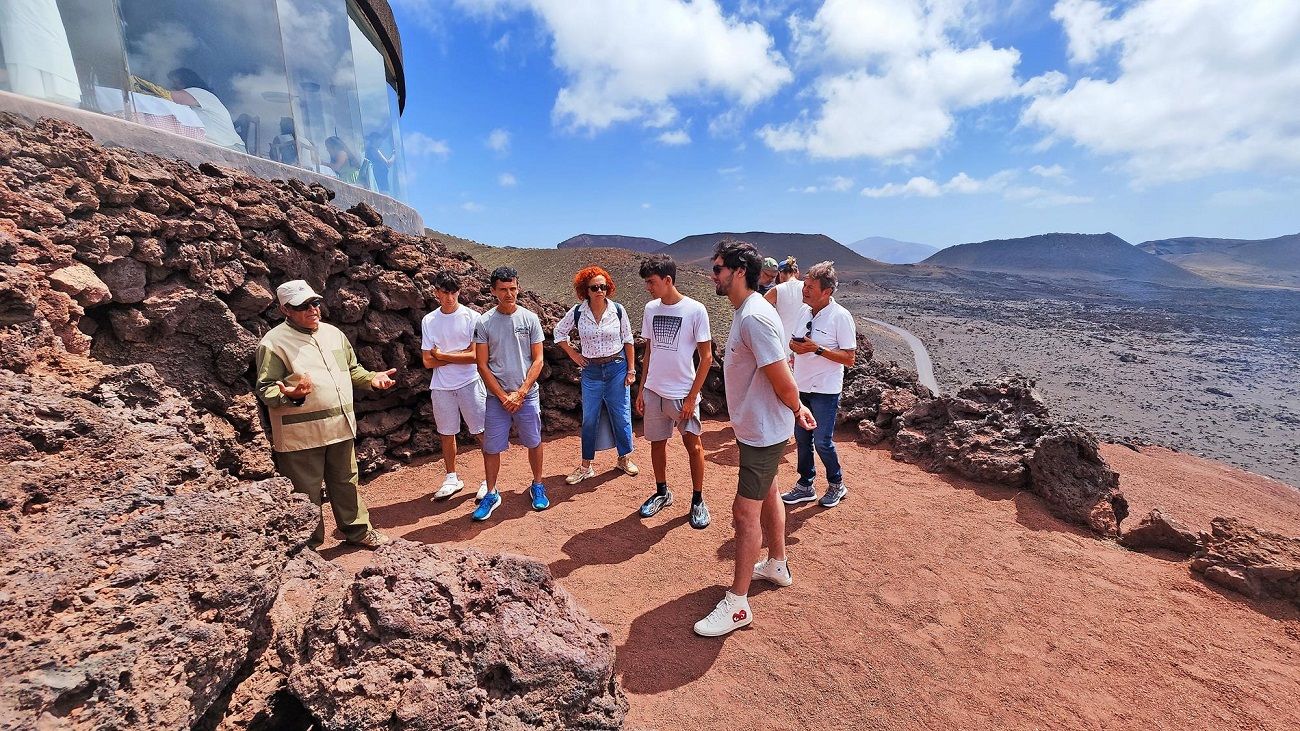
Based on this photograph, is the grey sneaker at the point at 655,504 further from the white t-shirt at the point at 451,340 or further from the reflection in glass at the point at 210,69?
the reflection in glass at the point at 210,69

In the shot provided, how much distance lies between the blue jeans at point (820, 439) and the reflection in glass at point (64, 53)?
7282 millimetres

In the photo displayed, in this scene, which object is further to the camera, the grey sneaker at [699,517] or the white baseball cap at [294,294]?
the grey sneaker at [699,517]

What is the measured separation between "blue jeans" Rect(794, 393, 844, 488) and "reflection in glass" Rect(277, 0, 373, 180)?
7.97 m

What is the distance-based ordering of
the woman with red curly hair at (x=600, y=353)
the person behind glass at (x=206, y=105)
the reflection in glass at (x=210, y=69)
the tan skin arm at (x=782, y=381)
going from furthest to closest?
the person behind glass at (x=206, y=105) < the reflection in glass at (x=210, y=69) < the woman with red curly hair at (x=600, y=353) < the tan skin arm at (x=782, y=381)

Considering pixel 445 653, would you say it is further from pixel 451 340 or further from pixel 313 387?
pixel 451 340

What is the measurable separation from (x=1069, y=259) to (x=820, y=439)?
237ft

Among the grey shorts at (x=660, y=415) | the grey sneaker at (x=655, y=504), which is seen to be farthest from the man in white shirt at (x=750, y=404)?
the grey sneaker at (x=655, y=504)

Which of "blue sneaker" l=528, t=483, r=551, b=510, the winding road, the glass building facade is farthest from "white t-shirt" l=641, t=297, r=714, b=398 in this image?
the glass building facade

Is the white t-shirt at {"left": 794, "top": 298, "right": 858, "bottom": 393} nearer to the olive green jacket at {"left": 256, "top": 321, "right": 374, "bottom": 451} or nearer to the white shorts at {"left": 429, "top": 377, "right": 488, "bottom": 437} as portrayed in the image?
the white shorts at {"left": 429, "top": 377, "right": 488, "bottom": 437}

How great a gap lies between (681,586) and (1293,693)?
300cm

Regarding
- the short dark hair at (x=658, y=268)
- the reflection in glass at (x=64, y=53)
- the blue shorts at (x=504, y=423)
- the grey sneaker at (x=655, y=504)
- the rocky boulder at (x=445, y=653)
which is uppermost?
the reflection in glass at (x=64, y=53)

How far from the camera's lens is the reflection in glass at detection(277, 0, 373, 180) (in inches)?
300

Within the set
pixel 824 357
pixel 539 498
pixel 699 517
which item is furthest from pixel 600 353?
pixel 824 357

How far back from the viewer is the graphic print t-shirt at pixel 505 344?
4.17 metres
